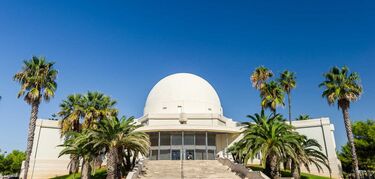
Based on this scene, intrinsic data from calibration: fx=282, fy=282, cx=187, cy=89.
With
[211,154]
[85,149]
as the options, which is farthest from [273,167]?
[85,149]

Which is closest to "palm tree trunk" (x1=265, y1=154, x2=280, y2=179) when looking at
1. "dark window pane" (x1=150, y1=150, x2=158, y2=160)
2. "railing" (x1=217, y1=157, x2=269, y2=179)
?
"railing" (x1=217, y1=157, x2=269, y2=179)

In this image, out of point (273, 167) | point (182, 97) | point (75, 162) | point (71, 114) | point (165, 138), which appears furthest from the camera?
point (182, 97)

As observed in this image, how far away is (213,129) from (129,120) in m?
15.3

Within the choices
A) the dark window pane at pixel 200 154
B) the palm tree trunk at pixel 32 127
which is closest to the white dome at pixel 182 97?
the dark window pane at pixel 200 154

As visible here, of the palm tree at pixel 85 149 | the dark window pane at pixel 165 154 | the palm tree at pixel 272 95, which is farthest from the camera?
the dark window pane at pixel 165 154

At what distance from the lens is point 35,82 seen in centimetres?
2844

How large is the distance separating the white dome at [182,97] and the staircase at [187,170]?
44.9 ft

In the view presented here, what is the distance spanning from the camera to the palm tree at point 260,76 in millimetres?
35562

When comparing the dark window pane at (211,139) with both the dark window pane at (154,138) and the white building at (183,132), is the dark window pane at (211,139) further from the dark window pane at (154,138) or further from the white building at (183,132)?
the dark window pane at (154,138)

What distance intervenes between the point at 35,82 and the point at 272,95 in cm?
2623

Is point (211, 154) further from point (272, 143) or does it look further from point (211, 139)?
point (272, 143)

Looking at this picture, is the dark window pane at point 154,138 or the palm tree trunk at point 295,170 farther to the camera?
the dark window pane at point 154,138

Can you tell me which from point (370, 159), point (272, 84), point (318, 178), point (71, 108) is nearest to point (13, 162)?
point (71, 108)

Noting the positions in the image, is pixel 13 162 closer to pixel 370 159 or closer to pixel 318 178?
pixel 318 178
